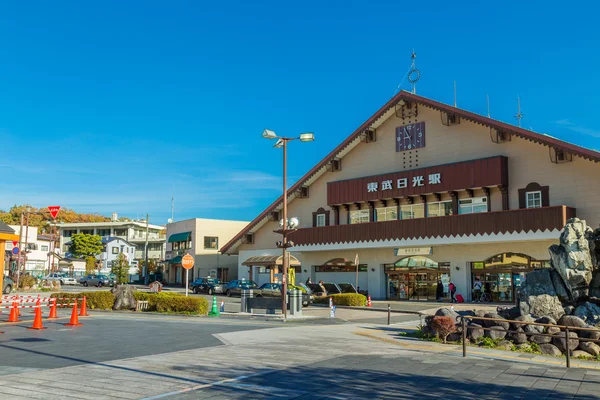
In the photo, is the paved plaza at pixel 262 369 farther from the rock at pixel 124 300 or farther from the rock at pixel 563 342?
the rock at pixel 124 300

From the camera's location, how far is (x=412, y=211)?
39844mm

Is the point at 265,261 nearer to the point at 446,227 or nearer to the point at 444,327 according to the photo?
the point at 446,227

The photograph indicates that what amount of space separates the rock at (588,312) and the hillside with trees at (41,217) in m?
88.6

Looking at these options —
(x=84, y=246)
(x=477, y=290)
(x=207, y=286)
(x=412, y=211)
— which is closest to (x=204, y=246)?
(x=207, y=286)

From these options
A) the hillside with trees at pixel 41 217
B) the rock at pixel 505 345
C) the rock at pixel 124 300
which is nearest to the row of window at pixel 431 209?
the rock at pixel 124 300

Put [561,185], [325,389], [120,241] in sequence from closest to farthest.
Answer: [325,389] < [561,185] < [120,241]

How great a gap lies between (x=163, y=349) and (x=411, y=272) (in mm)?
28038

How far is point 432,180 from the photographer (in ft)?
123

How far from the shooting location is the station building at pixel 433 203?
32344 mm

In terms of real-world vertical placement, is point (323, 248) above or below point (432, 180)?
below

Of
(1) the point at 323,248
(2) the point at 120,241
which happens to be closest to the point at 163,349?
(1) the point at 323,248

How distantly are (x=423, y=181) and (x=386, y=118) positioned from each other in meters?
6.60

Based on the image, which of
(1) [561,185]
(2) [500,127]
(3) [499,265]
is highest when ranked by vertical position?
(2) [500,127]

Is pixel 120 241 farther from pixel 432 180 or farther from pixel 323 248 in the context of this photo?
pixel 432 180
